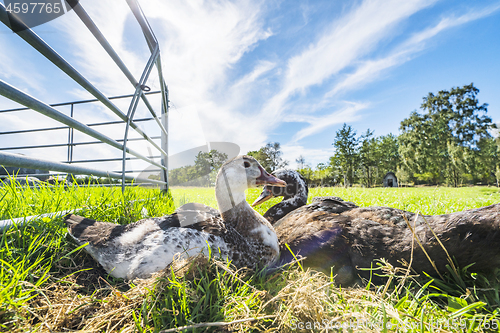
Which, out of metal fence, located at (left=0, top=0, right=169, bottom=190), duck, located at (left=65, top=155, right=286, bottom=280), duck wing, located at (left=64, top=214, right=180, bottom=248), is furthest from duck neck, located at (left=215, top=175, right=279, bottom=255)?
metal fence, located at (left=0, top=0, right=169, bottom=190)

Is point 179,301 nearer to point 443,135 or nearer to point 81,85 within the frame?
point 81,85

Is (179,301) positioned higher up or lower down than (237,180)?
lower down

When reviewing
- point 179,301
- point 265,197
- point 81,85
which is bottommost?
point 179,301

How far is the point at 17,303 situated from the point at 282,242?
2118 millimetres

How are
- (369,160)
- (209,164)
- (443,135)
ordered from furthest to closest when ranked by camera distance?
(369,160), (443,135), (209,164)

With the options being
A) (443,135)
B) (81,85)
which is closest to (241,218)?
(81,85)

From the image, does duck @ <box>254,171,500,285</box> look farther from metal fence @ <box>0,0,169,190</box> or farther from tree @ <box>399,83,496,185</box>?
tree @ <box>399,83,496,185</box>

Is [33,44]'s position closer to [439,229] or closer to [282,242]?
[282,242]

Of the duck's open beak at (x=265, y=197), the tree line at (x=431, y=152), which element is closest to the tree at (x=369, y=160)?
the tree line at (x=431, y=152)

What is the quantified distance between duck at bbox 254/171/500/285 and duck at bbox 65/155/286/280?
41 centimetres

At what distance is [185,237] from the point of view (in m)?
1.79

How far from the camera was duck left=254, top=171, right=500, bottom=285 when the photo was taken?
169cm

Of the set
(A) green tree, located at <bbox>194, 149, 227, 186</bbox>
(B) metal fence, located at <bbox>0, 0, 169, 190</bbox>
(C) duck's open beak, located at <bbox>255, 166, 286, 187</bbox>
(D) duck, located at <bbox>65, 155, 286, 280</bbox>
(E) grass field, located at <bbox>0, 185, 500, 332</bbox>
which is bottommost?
(E) grass field, located at <bbox>0, 185, 500, 332</bbox>

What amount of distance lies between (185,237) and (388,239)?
1.88m
